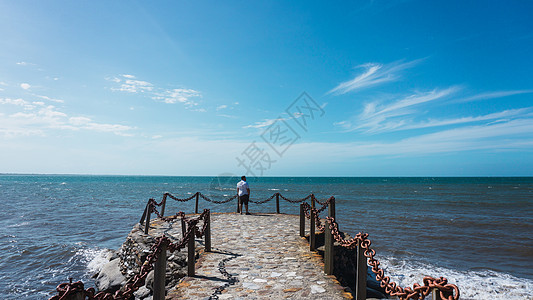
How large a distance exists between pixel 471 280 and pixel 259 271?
7.90 meters

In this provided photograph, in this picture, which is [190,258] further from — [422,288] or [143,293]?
[422,288]

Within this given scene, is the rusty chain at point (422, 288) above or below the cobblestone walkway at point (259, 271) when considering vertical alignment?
above

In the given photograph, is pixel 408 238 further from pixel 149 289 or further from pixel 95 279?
pixel 95 279

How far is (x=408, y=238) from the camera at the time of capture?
15281 mm

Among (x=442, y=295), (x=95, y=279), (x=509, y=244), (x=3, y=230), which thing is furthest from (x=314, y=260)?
(x=3, y=230)

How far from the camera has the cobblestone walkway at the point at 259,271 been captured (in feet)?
17.1

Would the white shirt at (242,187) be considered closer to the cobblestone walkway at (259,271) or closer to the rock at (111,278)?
the cobblestone walkway at (259,271)

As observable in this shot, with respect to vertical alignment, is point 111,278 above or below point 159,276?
below

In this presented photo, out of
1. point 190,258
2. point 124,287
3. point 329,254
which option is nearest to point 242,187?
point 190,258

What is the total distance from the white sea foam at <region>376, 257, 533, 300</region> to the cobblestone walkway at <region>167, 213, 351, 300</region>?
162 inches

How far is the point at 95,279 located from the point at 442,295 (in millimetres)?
11571

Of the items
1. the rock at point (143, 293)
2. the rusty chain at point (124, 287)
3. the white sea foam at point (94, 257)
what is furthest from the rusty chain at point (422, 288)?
the white sea foam at point (94, 257)

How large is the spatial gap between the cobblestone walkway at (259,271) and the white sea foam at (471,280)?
4.13 m

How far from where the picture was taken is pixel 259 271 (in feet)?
20.8
